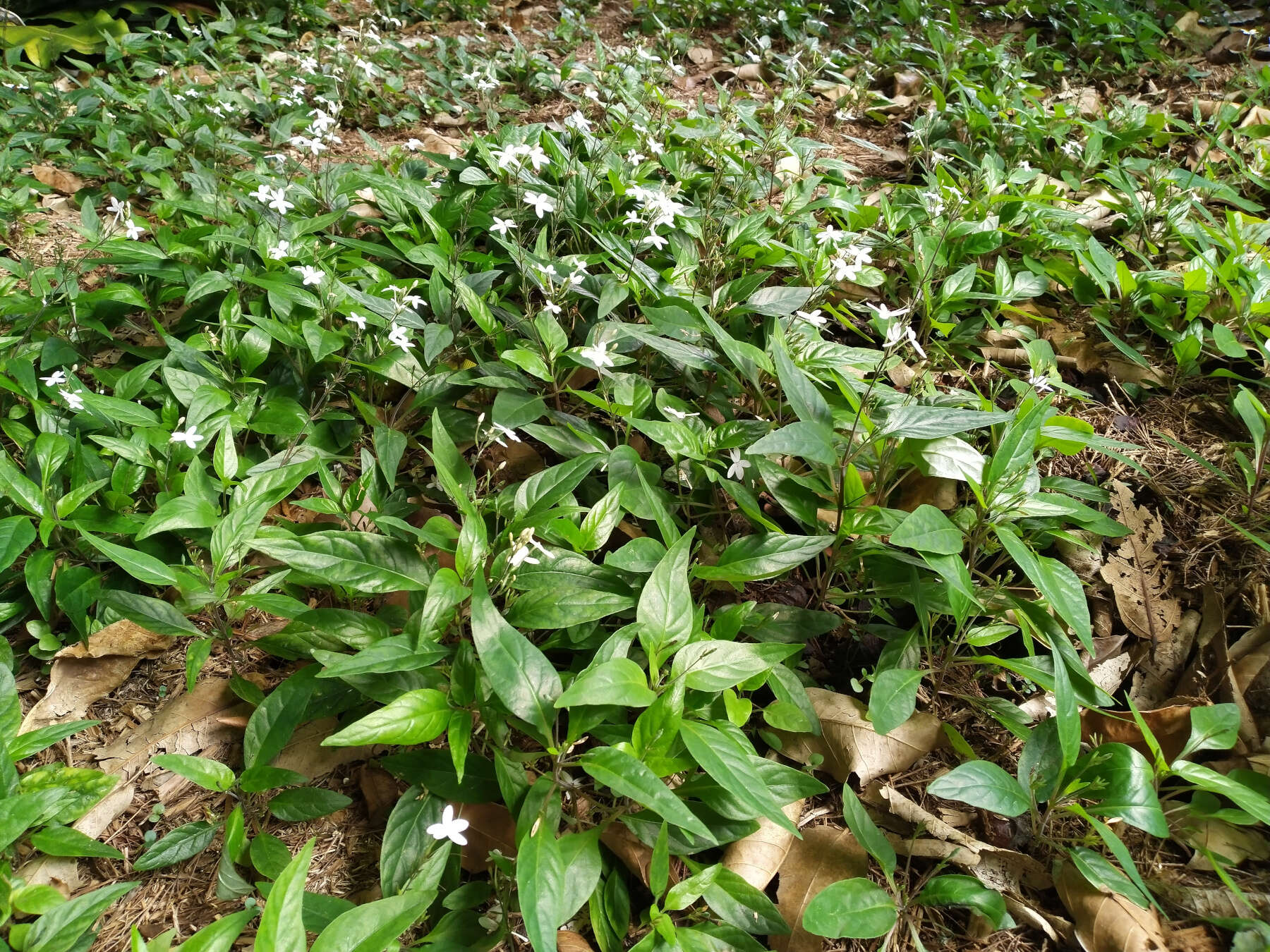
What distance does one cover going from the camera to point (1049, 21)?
17.5 ft

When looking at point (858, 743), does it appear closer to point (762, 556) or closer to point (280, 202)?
point (762, 556)

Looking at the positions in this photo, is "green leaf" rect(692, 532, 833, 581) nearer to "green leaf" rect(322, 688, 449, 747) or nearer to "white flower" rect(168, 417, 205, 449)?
"green leaf" rect(322, 688, 449, 747)

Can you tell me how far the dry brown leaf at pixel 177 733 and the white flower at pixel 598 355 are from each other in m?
1.19

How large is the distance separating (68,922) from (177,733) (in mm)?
437

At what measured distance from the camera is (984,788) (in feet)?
4.56

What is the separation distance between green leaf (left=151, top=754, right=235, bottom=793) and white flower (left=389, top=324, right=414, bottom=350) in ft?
3.82

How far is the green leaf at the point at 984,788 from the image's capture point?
1351 mm

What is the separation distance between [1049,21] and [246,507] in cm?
622

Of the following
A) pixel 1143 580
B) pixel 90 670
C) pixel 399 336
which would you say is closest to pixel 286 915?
pixel 90 670

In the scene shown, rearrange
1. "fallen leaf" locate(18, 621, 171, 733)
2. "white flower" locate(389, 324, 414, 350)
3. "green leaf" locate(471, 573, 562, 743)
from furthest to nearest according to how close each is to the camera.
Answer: "white flower" locate(389, 324, 414, 350)
"fallen leaf" locate(18, 621, 171, 733)
"green leaf" locate(471, 573, 562, 743)

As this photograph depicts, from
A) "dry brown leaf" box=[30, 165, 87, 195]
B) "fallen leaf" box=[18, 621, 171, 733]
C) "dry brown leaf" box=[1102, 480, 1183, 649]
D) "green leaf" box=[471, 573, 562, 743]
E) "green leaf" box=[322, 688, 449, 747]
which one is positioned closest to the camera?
"green leaf" box=[322, 688, 449, 747]

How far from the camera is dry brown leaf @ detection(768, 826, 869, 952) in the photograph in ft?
4.52

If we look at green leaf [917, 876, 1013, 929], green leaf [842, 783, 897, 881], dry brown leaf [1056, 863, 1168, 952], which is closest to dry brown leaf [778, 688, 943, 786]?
green leaf [842, 783, 897, 881]

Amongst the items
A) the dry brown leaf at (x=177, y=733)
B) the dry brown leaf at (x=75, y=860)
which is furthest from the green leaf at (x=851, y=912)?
the dry brown leaf at (x=75, y=860)
